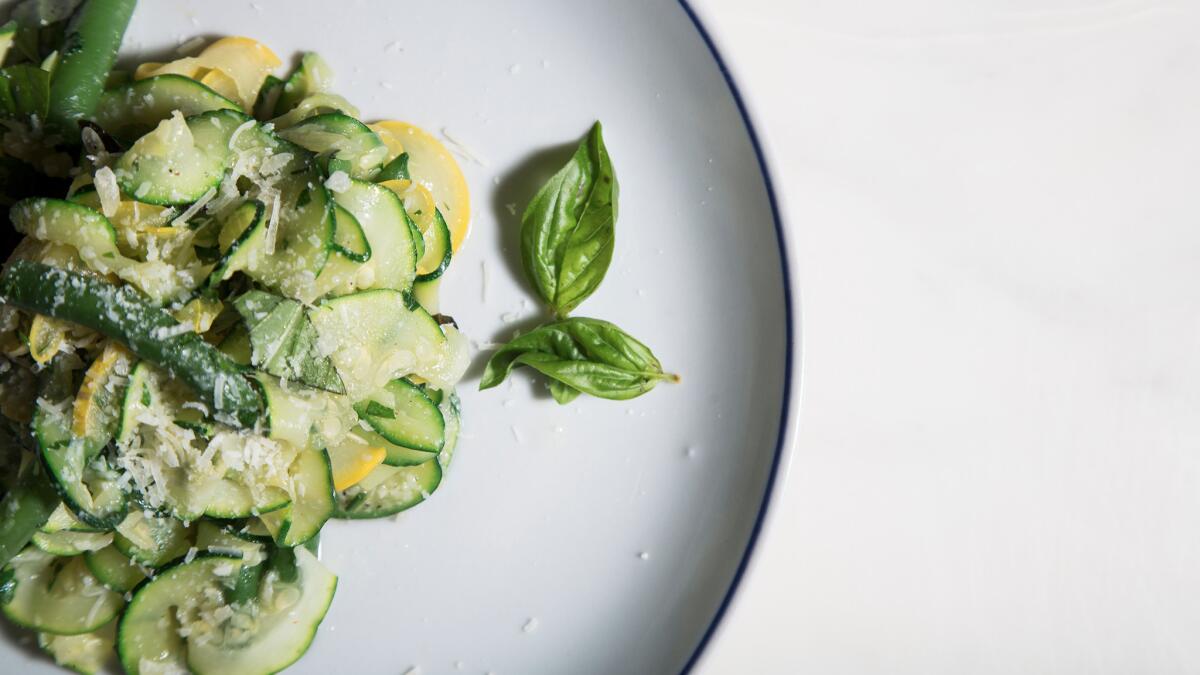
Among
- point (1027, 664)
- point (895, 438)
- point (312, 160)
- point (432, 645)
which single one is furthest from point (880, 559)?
point (312, 160)

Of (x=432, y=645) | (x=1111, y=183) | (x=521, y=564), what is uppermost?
(x=1111, y=183)

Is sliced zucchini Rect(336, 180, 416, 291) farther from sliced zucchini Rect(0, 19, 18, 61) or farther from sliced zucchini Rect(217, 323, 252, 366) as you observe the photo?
sliced zucchini Rect(0, 19, 18, 61)

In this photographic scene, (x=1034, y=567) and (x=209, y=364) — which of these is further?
(x=1034, y=567)

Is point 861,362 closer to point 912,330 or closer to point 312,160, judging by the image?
point 912,330

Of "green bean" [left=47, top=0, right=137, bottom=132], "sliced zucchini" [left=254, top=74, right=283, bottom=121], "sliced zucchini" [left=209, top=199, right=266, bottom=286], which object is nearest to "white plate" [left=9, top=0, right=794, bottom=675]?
"sliced zucchini" [left=254, top=74, right=283, bottom=121]

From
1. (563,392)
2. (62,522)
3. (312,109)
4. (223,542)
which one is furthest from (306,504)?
(312,109)

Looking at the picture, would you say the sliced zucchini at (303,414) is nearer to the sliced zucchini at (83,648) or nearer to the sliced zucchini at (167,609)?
the sliced zucchini at (167,609)
